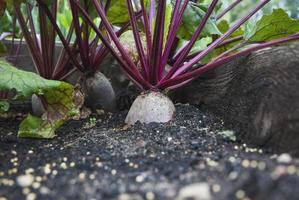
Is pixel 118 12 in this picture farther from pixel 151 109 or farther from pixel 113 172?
pixel 113 172

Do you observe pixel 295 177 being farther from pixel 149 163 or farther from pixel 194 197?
pixel 149 163

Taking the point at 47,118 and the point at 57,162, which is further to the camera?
the point at 47,118

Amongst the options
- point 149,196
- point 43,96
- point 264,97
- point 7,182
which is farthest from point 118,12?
point 149,196

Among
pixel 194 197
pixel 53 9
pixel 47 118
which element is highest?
pixel 53 9

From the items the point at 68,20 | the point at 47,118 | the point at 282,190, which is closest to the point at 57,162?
the point at 47,118

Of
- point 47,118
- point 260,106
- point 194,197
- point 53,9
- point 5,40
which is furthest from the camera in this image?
point 5,40

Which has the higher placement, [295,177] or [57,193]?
[295,177]

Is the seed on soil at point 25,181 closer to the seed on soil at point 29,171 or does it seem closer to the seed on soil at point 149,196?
the seed on soil at point 29,171
